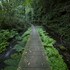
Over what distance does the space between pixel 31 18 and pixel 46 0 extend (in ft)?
84.9

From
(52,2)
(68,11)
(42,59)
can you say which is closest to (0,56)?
(42,59)

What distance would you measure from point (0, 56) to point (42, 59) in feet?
8.79

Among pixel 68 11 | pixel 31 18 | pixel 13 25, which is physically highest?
pixel 68 11

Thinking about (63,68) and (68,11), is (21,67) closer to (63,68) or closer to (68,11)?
(63,68)

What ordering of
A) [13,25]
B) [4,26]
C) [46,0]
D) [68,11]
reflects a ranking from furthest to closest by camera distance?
1. [46,0]
2. [13,25]
3. [4,26]
4. [68,11]

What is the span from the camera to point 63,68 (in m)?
5.54

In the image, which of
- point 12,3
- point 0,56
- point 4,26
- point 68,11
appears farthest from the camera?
point 12,3

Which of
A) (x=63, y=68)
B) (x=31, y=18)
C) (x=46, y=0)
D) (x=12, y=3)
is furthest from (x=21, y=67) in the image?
(x=31, y=18)

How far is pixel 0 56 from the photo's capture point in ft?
25.7

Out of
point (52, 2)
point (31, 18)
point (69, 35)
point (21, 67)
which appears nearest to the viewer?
point (21, 67)

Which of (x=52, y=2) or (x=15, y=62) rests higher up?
(x=52, y=2)

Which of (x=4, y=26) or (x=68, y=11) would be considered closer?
(x=68, y=11)

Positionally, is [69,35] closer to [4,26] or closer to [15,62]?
[15,62]

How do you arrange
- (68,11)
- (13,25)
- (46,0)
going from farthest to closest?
(46,0)
(13,25)
(68,11)
